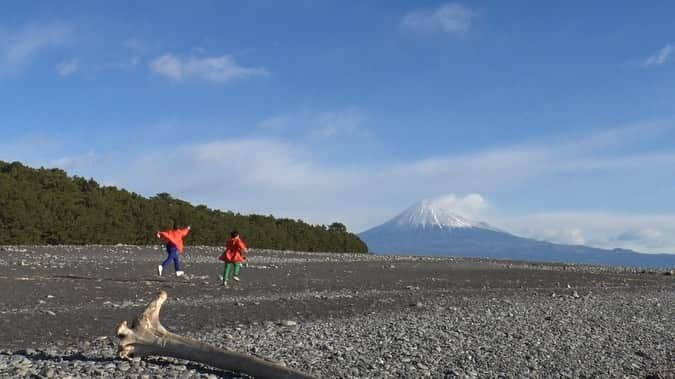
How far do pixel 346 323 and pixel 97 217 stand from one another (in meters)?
28.5

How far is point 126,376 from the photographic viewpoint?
8.15 metres

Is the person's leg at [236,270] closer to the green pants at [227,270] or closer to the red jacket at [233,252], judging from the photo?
the green pants at [227,270]

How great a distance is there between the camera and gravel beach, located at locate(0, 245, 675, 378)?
971 cm

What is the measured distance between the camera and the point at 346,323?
514 inches

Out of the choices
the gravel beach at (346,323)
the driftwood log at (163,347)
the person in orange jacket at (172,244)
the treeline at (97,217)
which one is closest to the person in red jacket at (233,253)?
the gravel beach at (346,323)

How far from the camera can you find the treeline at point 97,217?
112ft

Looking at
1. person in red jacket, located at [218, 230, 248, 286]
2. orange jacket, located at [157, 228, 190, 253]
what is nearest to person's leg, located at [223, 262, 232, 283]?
person in red jacket, located at [218, 230, 248, 286]

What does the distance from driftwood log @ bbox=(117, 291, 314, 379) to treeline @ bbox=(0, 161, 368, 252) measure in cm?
2795

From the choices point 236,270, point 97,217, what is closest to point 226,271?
point 236,270

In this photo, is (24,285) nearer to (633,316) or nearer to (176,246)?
(176,246)

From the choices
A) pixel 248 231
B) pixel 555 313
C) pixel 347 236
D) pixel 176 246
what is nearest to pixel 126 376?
pixel 555 313

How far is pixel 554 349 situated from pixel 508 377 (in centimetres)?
234

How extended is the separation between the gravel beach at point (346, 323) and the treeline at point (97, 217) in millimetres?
10144

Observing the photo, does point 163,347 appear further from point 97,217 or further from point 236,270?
point 97,217
